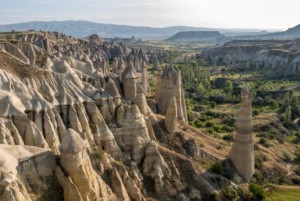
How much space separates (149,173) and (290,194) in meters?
15.7

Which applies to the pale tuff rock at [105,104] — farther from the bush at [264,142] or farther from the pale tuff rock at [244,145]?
the bush at [264,142]

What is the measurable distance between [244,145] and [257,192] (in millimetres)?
5046

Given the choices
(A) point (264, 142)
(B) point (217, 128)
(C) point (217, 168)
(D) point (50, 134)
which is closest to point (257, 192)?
(C) point (217, 168)

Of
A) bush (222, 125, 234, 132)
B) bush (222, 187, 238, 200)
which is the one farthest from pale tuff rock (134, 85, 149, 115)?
bush (222, 125, 234, 132)

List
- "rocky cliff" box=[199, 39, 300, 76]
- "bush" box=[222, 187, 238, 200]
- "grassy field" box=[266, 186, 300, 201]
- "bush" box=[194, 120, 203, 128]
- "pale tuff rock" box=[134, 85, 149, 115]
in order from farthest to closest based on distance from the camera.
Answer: "rocky cliff" box=[199, 39, 300, 76]
"bush" box=[194, 120, 203, 128]
"pale tuff rock" box=[134, 85, 149, 115]
"grassy field" box=[266, 186, 300, 201]
"bush" box=[222, 187, 238, 200]

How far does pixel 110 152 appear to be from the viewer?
3400 cm

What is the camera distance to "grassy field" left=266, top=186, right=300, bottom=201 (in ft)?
133

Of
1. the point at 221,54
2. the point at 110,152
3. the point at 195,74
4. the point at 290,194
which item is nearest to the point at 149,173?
the point at 110,152

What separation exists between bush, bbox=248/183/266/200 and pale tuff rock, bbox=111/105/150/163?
11535 millimetres

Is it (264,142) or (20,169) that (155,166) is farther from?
(264,142)

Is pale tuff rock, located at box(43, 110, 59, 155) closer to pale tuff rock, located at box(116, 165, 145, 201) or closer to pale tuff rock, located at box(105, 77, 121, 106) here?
pale tuff rock, located at box(116, 165, 145, 201)

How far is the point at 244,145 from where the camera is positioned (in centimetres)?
4222

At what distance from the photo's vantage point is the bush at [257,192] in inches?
1549

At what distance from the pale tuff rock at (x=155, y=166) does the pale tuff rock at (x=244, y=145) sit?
9.76 metres
